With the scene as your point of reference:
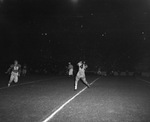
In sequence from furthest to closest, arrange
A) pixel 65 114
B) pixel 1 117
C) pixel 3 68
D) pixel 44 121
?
pixel 3 68, pixel 65 114, pixel 1 117, pixel 44 121

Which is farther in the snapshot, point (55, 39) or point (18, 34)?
point (55, 39)

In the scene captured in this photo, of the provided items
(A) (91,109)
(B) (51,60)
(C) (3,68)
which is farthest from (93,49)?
(A) (91,109)

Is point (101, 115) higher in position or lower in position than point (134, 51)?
lower

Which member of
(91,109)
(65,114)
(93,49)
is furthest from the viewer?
(93,49)

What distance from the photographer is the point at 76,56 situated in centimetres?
7656

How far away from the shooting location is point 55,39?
7112cm

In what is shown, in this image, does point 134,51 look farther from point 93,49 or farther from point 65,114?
point 65,114

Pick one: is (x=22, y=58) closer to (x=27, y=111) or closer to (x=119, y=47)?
(x=119, y=47)

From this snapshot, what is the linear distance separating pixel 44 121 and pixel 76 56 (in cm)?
7086

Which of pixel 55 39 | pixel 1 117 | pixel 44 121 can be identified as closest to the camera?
pixel 44 121

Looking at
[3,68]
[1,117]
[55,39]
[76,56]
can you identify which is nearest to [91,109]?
[1,117]

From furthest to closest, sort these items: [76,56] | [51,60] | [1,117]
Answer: [76,56]
[51,60]
[1,117]

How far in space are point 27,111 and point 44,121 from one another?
1.54 meters

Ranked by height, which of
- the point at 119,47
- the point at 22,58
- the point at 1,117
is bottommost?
the point at 1,117
